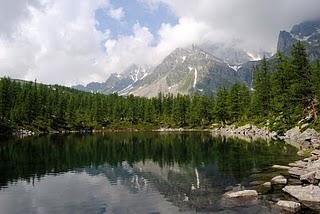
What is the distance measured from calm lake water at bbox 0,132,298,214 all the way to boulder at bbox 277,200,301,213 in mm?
1391

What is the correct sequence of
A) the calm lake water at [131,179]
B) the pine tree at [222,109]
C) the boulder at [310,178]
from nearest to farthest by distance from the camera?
1. the calm lake water at [131,179]
2. the boulder at [310,178]
3. the pine tree at [222,109]

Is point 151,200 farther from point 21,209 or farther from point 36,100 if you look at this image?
point 36,100

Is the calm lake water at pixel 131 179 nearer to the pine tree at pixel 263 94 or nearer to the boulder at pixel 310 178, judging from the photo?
the boulder at pixel 310 178

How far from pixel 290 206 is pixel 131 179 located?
26.0m

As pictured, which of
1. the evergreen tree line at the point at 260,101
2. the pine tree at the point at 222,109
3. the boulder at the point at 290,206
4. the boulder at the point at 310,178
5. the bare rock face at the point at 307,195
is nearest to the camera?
the boulder at the point at 290,206

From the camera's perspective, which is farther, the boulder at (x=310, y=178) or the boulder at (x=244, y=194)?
the boulder at (x=310, y=178)

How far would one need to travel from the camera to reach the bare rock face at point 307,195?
35312 millimetres

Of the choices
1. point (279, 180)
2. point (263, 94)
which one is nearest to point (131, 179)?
point (279, 180)

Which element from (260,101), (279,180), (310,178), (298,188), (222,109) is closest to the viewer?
(298,188)

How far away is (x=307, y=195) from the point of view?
121 feet

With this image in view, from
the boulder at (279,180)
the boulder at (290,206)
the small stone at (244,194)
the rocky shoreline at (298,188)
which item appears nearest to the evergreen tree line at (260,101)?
the rocky shoreline at (298,188)

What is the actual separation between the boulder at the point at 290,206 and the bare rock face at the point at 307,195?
1305 millimetres

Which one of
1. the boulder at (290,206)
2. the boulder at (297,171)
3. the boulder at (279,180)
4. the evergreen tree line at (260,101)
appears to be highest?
the evergreen tree line at (260,101)

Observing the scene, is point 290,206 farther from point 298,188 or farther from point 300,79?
point 300,79
